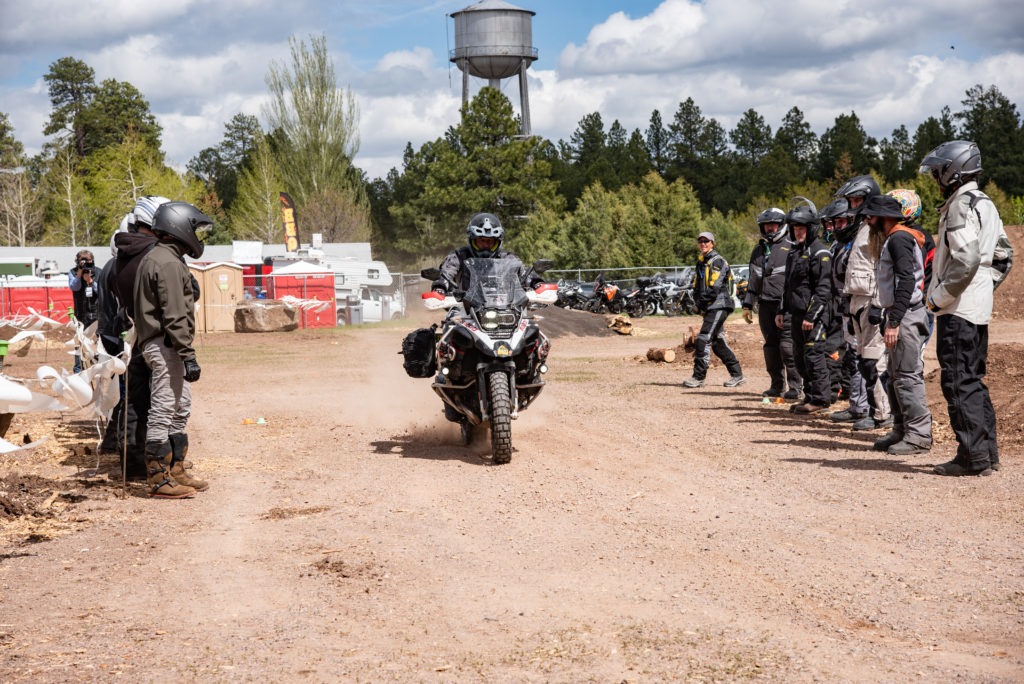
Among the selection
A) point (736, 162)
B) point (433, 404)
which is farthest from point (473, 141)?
point (433, 404)

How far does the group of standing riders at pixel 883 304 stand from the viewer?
8.43 metres

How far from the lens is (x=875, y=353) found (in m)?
10.6

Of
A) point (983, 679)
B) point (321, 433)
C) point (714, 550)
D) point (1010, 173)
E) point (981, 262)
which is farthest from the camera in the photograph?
point (1010, 173)

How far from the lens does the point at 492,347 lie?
9.20 meters

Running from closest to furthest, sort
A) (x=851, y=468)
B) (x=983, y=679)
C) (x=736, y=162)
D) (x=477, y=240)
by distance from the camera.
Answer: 1. (x=983, y=679)
2. (x=851, y=468)
3. (x=477, y=240)
4. (x=736, y=162)

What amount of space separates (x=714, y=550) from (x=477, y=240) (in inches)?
174

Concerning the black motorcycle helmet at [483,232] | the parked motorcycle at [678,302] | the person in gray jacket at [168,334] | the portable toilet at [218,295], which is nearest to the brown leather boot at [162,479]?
the person in gray jacket at [168,334]

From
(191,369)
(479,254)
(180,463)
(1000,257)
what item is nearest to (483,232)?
(479,254)

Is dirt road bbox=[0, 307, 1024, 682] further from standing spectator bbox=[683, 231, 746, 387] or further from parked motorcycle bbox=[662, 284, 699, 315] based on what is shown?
parked motorcycle bbox=[662, 284, 699, 315]

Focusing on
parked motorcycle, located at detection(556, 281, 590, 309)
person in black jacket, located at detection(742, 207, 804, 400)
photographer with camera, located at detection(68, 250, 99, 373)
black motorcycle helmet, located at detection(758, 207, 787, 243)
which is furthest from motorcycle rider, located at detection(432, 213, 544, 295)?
parked motorcycle, located at detection(556, 281, 590, 309)

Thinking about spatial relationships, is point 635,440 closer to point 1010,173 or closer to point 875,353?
point 875,353

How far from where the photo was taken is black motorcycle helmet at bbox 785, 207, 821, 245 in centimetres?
1280

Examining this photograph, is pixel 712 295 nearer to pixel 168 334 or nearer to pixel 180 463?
pixel 180 463

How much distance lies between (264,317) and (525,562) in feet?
94.3
